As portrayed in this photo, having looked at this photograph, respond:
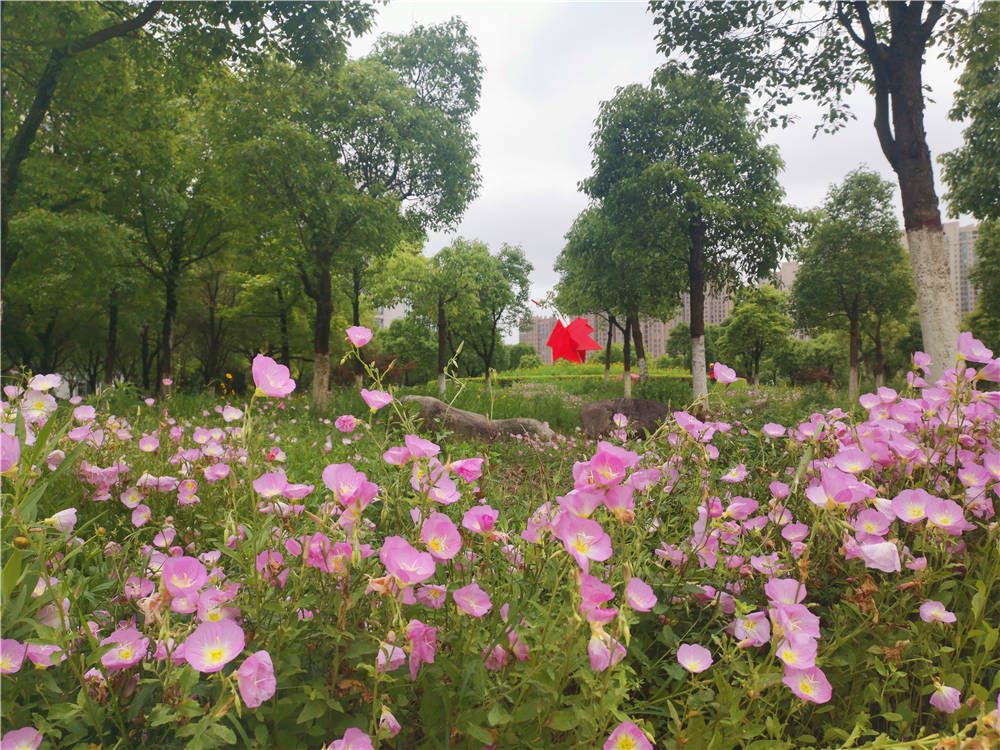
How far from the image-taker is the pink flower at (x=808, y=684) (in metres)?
1.11

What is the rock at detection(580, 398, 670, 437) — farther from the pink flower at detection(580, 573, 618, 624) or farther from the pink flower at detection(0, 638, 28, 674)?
the pink flower at detection(0, 638, 28, 674)

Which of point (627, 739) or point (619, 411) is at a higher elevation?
point (627, 739)

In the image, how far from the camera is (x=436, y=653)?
46.2 inches

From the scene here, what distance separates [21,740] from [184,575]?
32cm

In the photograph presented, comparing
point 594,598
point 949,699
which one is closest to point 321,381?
point 594,598

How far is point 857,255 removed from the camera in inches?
775

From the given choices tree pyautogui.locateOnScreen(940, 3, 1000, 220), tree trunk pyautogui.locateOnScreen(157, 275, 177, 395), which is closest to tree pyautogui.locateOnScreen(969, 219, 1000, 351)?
tree pyautogui.locateOnScreen(940, 3, 1000, 220)

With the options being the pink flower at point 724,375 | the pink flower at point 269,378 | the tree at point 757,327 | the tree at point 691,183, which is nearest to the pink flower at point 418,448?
the pink flower at point 269,378

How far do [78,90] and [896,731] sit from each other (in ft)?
42.8

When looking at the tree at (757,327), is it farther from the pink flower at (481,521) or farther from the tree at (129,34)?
the pink flower at (481,521)

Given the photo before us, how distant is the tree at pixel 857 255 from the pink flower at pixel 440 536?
2137cm

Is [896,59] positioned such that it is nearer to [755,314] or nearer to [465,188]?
[465,188]

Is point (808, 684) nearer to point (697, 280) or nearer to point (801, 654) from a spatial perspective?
point (801, 654)

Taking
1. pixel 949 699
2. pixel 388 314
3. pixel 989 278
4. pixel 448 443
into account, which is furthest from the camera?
pixel 388 314
